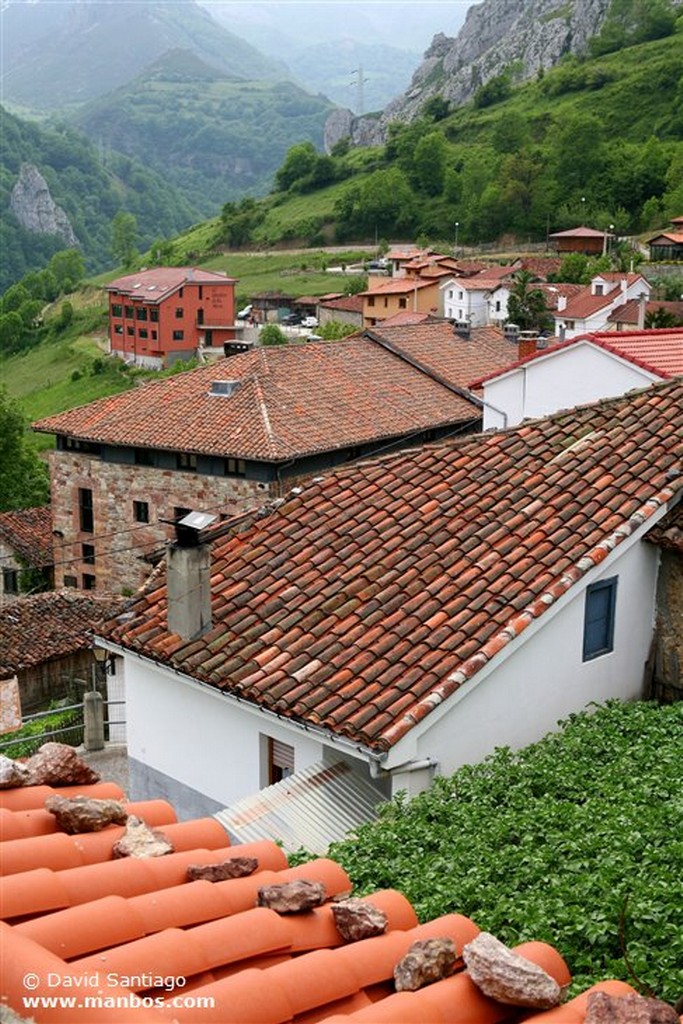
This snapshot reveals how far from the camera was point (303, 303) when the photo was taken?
297 feet

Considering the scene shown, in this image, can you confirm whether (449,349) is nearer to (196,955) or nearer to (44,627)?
(44,627)

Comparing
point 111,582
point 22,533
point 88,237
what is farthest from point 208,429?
point 88,237

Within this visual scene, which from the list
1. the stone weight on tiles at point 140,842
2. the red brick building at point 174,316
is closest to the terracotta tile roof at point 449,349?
the stone weight on tiles at point 140,842

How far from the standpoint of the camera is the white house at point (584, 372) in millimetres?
18016

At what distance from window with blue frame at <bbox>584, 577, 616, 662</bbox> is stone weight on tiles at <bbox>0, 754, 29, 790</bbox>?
546cm

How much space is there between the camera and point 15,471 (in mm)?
47406

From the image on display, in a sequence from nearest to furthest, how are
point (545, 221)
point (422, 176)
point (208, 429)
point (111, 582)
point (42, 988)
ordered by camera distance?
point (42, 988), point (208, 429), point (111, 582), point (545, 221), point (422, 176)

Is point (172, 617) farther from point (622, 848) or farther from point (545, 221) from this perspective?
point (545, 221)

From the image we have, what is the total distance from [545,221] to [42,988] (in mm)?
114016

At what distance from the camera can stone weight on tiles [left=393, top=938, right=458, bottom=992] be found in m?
4.34

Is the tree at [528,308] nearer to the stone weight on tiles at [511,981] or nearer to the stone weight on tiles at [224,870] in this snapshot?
the stone weight on tiles at [224,870]

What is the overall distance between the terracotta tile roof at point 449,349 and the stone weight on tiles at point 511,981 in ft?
89.2

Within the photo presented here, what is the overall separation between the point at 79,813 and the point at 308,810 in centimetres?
356

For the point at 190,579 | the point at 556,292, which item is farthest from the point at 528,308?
the point at 190,579
